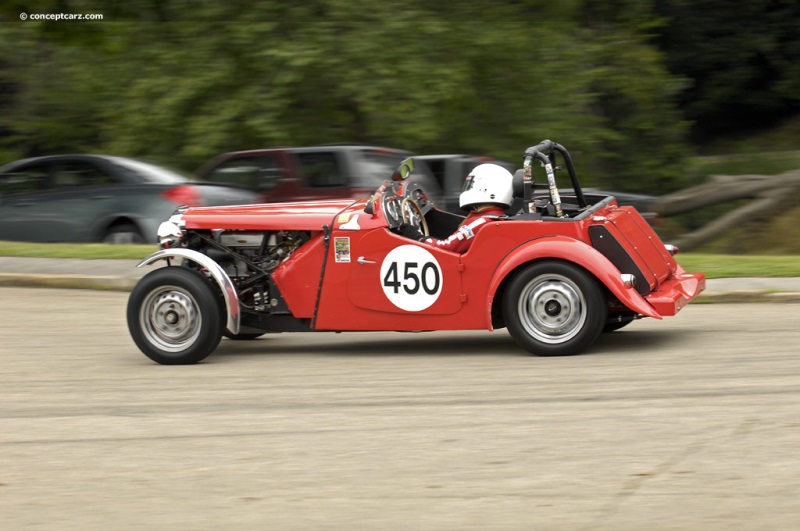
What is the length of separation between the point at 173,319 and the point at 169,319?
0.10 feet

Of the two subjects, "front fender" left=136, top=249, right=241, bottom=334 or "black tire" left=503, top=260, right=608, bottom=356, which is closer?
"black tire" left=503, top=260, right=608, bottom=356

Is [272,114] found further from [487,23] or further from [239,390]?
[239,390]

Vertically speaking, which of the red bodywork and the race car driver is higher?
the race car driver

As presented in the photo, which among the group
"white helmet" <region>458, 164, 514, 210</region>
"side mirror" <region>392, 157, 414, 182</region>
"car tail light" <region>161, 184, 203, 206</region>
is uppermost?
"car tail light" <region>161, 184, 203, 206</region>

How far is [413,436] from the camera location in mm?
6566

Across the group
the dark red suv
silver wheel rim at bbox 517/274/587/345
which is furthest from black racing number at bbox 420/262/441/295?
the dark red suv

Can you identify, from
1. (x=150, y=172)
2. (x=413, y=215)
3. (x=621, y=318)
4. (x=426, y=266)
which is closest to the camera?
(x=426, y=266)

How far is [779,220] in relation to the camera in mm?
23156

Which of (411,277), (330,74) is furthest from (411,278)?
(330,74)

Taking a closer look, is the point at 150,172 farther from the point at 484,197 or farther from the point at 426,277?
the point at 426,277

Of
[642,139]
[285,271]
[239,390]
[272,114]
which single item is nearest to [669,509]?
[239,390]

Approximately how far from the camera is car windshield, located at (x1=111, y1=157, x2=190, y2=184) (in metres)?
16.7

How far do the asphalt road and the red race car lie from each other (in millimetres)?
289

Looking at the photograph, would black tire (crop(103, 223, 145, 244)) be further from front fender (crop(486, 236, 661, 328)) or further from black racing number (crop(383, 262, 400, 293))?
front fender (crop(486, 236, 661, 328))
